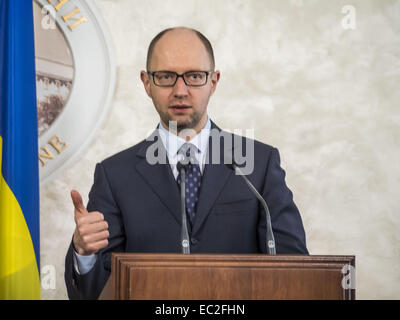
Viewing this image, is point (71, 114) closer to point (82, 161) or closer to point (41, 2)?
point (82, 161)

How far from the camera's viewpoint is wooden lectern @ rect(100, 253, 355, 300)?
144 centimetres

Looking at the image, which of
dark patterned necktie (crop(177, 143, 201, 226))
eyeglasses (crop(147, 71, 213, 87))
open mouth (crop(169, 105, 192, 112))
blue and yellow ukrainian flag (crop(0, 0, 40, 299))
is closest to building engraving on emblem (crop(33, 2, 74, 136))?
blue and yellow ukrainian flag (crop(0, 0, 40, 299))

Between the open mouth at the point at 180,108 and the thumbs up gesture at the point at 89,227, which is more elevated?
the open mouth at the point at 180,108

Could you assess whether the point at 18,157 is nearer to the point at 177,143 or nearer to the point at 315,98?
the point at 177,143

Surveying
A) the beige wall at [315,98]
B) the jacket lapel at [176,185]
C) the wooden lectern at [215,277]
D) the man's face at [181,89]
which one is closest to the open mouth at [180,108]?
the man's face at [181,89]

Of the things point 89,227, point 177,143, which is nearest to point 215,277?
point 89,227

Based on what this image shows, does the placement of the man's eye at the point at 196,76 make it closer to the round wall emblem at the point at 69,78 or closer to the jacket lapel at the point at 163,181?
the jacket lapel at the point at 163,181

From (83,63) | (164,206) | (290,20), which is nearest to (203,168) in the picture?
(164,206)

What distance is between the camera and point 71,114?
3.19 meters

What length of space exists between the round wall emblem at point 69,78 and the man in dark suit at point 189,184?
527mm

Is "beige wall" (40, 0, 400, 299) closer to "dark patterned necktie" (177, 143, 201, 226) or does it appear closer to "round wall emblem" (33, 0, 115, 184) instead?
"round wall emblem" (33, 0, 115, 184)

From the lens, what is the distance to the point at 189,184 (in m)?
2.51

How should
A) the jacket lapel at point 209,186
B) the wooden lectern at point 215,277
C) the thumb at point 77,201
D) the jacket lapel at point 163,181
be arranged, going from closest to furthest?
the wooden lectern at point 215,277 < the thumb at point 77,201 < the jacket lapel at point 209,186 < the jacket lapel at point 163,181

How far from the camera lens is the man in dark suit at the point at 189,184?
8.09ft
